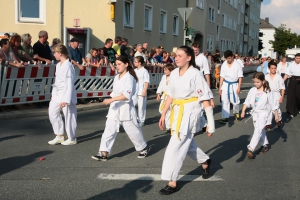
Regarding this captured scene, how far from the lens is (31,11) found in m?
19.3

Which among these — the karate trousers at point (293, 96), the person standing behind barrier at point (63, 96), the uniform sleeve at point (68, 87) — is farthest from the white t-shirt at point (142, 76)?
the karate trousers at point (293, 96)

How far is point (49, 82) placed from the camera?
38.5 feet

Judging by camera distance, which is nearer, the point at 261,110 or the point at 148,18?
the point at 261,110

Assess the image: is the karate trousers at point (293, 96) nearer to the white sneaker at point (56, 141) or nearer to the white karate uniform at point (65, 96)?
the white karate uniform at point (65, 96)

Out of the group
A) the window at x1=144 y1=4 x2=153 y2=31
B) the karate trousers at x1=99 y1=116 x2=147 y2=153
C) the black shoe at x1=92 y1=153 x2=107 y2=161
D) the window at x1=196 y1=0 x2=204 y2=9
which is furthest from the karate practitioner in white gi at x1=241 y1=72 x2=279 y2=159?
the window at x1=196 y1=0 x2=204 y2=9

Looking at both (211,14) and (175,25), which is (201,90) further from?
(211,14)

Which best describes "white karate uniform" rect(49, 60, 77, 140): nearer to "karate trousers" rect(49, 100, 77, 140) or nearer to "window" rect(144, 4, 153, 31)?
"karate trousers" rect(49, 100, 77, 140)

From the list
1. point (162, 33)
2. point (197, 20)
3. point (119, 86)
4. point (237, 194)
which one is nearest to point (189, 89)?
point (237, 194)

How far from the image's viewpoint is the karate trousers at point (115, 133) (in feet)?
20.8

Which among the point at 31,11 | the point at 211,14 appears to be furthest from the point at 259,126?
the point at 211,14

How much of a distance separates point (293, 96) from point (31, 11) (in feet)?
42.4

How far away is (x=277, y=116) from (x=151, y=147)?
3155 millimetres

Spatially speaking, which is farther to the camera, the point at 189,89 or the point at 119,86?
the point at 119,86

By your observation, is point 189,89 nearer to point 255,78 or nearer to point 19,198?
point 19,198
